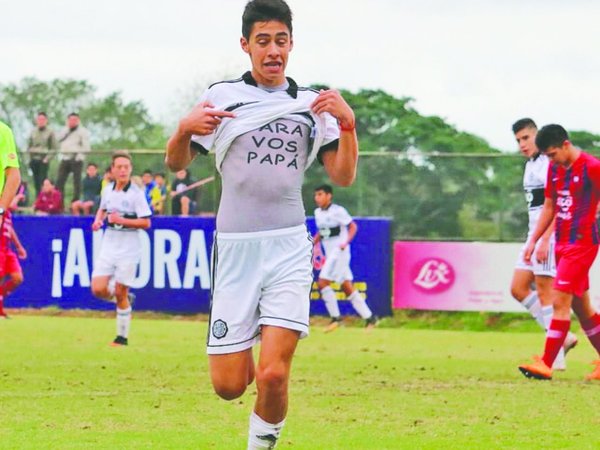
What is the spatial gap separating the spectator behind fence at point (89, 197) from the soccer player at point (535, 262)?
13.2m

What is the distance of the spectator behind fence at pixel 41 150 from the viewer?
97.7 feet

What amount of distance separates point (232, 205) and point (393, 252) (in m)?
18.3

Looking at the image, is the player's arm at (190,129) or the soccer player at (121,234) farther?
the soccer player at (121,234)

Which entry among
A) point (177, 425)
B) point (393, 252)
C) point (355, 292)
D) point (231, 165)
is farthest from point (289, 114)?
point (393, 252)

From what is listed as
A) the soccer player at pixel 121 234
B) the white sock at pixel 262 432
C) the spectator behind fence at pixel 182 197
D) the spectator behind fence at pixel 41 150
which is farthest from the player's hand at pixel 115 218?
the white sock at pixel 262 432

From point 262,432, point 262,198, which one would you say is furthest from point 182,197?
point 262,432

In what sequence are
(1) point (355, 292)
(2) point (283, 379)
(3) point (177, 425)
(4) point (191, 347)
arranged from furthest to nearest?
(1) point (355, 292), (4) point (191, 347), (3) point (177, 425), (2) point (283, 379)

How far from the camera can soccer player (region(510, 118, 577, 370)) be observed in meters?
16.4

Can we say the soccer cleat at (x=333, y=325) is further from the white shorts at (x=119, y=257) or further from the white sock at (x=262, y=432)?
the white sock at (x=262, y=432)

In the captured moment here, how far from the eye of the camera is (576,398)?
44.1 feet

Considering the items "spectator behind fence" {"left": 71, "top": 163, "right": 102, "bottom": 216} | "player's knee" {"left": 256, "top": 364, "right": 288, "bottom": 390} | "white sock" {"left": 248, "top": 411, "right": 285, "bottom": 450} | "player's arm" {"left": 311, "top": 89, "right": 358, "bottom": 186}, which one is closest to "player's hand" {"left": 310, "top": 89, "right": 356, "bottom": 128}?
"player's arm" {"left": 311, "top": 89, "right": 358, "bottom": 186}

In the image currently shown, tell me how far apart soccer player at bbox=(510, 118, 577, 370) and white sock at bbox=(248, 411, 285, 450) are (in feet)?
26.1

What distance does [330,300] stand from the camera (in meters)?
24.9

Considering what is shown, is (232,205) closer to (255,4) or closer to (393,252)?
(255,4)
